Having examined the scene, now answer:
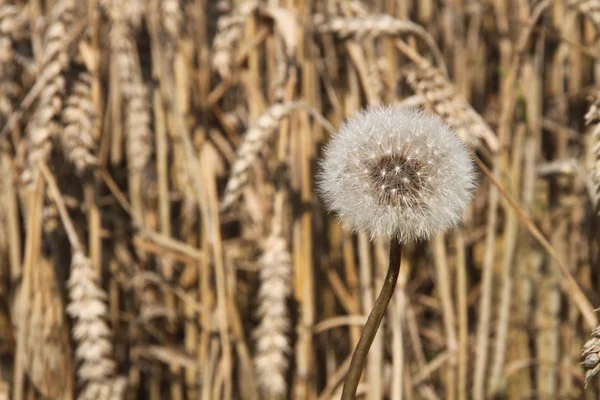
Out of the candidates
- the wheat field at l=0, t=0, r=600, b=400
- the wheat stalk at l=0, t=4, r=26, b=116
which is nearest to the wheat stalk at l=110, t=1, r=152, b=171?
the wheat field at l=0, t=0, r=600, b=400

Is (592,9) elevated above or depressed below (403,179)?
above

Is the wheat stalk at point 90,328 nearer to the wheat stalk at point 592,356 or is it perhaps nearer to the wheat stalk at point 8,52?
the wheat stalk at point 8,52

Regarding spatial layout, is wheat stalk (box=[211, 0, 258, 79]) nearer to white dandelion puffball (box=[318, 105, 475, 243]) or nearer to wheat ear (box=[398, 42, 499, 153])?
wheat ear (box=[398, 42, 499, 153])

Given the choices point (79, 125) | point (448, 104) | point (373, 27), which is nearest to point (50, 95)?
point (79, 125)

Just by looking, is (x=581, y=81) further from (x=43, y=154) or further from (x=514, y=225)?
(x=43, y=154)

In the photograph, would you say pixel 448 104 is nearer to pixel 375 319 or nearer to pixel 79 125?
pixel 375 319
